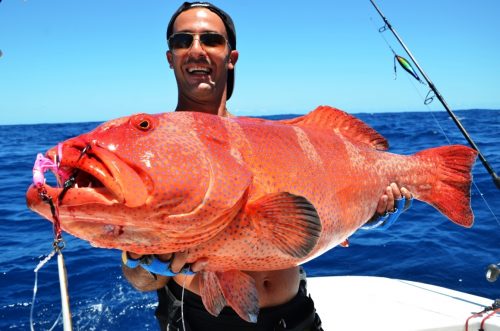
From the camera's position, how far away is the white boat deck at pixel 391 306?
12.3 feet

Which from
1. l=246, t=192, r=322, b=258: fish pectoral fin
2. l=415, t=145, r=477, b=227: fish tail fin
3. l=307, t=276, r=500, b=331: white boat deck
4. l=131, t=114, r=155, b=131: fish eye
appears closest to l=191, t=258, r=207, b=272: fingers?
l=246, t=192, r=322, b=258: fish pectoral fin

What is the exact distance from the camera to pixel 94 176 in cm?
160

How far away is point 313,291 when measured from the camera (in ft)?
15.3

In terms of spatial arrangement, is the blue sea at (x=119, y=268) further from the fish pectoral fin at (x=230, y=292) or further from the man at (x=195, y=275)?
the fish pectoral fin at (x=230, y=292)

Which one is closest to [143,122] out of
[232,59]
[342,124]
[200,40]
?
[200,40]

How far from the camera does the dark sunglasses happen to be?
2771 mm

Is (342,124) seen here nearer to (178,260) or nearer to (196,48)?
(196,48)

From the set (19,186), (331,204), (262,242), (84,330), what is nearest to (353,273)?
(84,330)

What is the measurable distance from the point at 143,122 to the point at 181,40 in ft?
3.72

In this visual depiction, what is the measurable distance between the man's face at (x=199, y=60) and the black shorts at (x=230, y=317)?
52.9 inches

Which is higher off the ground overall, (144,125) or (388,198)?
(144,125)

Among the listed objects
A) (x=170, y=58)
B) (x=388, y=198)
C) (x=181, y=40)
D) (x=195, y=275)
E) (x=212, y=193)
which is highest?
(x=181, y=40)

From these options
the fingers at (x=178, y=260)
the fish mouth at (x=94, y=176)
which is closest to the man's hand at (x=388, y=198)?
the fingers at (x=178, y=260)

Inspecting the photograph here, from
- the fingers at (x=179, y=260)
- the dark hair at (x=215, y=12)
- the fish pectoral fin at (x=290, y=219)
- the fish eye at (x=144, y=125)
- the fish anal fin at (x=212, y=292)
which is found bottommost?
the fish anal fin at (x=212, y=292)
